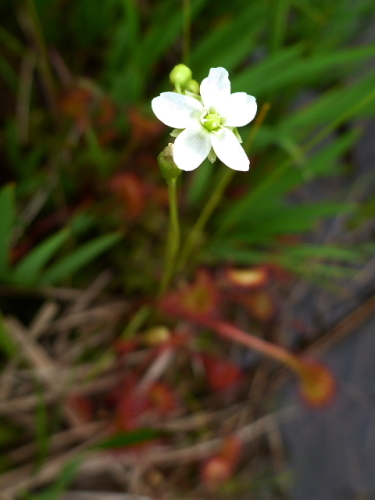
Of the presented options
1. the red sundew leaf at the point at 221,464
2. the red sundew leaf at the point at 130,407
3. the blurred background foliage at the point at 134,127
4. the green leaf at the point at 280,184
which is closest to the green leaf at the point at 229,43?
the blurred background foliage at the point at 134,127

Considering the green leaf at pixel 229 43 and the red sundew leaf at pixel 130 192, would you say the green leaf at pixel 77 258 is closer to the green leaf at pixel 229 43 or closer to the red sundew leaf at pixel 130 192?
the red sundew leaf at pixel 130 192

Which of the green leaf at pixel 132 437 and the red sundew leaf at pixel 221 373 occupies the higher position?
the red sundew leaf at pixel 221 373

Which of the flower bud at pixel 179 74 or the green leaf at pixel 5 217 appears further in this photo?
the green leaf at pixel 5 217

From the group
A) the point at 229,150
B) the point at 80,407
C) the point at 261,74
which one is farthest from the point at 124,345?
the point at 229,150

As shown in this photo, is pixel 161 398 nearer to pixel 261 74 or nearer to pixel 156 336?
pixel 156 336

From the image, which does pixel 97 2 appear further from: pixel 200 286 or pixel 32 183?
pixel 200 286

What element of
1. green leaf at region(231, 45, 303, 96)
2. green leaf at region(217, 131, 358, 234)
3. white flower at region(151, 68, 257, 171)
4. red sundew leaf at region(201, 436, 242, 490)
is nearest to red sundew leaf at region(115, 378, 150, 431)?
red sundew leaf at region(201, 436, 242, 490)

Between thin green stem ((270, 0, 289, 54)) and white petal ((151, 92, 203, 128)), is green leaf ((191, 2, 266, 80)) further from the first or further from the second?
white petal ((151, 92, 203, 128))
